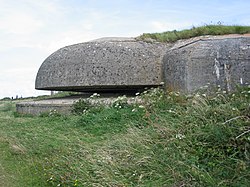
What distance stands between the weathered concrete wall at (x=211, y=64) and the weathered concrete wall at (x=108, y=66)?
773mm

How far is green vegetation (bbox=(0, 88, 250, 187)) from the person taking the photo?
12.1ft

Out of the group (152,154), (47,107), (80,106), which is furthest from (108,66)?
(152,154)

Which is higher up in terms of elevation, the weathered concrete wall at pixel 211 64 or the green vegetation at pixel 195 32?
the green vegetation at pixel 195 32

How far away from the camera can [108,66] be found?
9727mm

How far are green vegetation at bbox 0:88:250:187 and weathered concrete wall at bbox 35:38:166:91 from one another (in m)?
3.52

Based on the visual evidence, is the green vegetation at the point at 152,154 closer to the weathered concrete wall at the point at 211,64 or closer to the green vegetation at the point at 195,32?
the weathered concrete wall at the point at 211,64

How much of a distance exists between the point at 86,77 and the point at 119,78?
81cm

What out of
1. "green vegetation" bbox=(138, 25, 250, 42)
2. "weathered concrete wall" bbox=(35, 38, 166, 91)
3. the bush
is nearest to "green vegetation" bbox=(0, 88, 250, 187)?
the bush

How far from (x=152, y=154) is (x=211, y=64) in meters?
4.75

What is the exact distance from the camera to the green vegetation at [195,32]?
995 centimetres

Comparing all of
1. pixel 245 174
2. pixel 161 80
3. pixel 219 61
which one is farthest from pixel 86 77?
pixel 245 174

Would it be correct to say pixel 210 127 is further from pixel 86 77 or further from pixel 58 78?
pixel 58 78

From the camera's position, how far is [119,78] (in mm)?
9648

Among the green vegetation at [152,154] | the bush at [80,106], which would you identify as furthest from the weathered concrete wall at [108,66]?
the green vegetation at [152,154]
